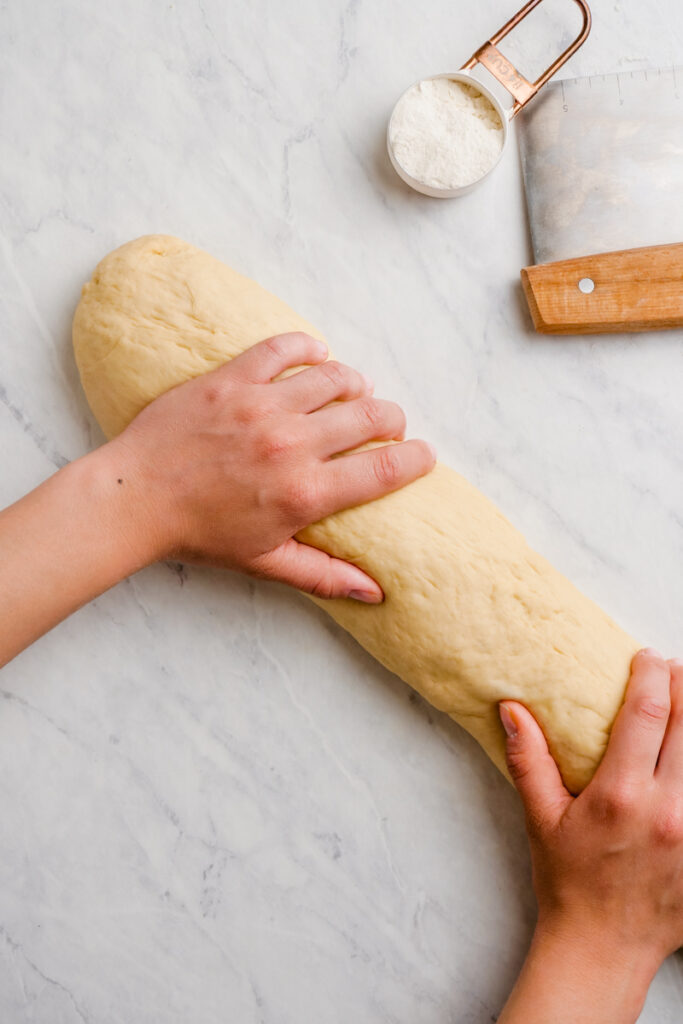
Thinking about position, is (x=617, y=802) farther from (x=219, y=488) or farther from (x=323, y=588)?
(x=219, y=488)

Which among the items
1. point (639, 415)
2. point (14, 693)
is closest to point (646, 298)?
point (639, 415)

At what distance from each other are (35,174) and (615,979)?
4.92 ft

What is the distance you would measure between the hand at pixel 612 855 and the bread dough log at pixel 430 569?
0.03 m

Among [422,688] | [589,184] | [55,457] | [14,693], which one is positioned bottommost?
[422,688]

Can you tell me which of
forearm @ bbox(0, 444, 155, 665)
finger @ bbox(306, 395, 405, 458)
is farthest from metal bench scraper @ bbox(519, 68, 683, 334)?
forearm @ bbox(0, 444, 155, 665)

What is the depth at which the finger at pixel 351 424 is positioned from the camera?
100 centimetres

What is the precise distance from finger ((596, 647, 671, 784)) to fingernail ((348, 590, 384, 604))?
358 millimetres

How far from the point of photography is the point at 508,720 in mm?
999

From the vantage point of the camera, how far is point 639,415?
1.22 m

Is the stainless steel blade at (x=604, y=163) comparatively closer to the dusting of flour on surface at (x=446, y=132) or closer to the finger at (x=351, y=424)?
the dusting of flour on surface at (x=446, y=132)

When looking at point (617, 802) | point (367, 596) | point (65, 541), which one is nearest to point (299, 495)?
point (367, 596)

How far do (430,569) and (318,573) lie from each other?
15 centimetres

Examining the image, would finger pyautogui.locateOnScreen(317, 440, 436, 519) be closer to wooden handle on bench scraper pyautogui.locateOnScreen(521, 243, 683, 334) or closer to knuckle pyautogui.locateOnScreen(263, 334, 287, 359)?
knuckle pyautogui.locateOnScreen(263, 334, 287, 359)

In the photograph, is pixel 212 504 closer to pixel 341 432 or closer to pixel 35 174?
pixel 341 432
